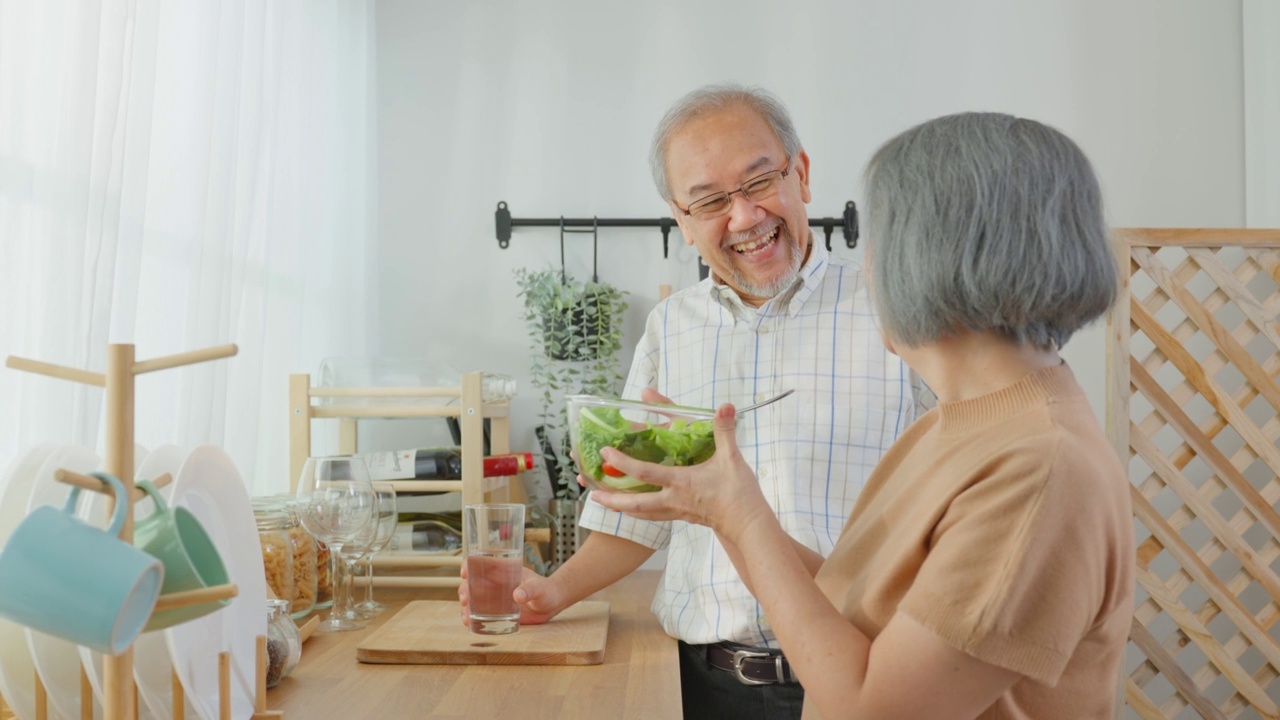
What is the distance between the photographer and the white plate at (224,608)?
0.73 metres

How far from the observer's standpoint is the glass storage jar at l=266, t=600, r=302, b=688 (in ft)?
3.46

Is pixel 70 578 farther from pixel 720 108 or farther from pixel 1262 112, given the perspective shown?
pixel 1262 112

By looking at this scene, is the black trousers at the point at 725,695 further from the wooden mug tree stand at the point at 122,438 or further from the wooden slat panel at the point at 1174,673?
the wooden slat panel at the point at 1174,673

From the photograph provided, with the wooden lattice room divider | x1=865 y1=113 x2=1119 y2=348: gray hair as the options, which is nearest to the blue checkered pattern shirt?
x1=865 y1=113 x2=1119 y2=348: gray hair

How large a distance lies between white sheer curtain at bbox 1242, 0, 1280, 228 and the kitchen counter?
2.06 m

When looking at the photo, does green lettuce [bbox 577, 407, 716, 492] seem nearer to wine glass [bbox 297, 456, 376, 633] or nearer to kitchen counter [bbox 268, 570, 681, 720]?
kitchen counter [bbox 268, 570, 681, 720]

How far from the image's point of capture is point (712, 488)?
36.6 inches

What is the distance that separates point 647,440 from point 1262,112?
227 cm

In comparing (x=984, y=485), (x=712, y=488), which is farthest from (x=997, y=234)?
(x=712, y=488)

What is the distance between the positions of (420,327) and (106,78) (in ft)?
4.55

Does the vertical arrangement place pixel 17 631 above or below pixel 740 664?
above

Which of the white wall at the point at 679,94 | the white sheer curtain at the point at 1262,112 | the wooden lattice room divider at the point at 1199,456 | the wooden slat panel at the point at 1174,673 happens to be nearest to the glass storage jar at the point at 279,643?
the white wall at the point at 679,94

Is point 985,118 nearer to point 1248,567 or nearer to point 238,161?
point 238,161

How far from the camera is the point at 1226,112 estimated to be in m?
2.61
